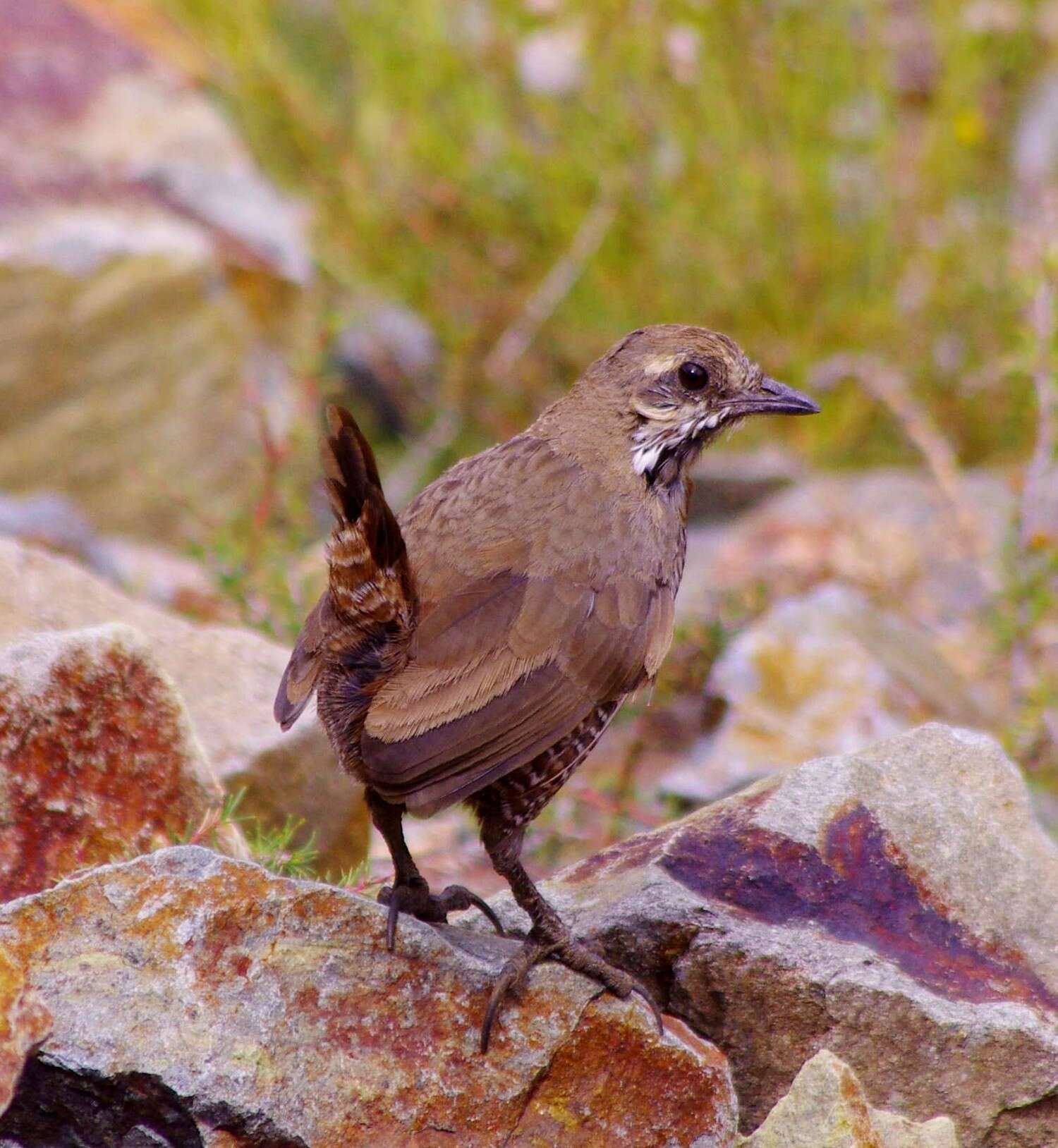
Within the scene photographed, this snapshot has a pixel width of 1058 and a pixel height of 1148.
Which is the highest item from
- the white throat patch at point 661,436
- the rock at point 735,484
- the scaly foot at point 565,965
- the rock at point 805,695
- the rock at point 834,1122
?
the rock at point 735,484

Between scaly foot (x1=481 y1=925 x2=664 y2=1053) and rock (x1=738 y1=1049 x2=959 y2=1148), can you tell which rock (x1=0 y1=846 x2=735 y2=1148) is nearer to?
scaly foot (x1=481 y1=925 x2=664 y2=1053)

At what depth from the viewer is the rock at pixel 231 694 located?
14.3 ft

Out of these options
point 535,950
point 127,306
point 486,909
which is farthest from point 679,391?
point 127,306

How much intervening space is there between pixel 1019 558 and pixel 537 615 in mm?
2376

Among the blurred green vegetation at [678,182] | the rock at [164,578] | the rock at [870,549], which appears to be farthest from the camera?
the blurred green vegetation at [678,182]

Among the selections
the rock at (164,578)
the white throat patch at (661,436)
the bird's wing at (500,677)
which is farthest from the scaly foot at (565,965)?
the rock at (164,578)

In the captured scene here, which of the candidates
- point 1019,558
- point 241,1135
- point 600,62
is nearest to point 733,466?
point 600,62

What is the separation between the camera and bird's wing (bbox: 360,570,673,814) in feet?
11.4

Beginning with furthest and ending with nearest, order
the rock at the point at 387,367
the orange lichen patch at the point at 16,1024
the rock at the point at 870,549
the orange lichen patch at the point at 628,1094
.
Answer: the rock at the point at 387,367
the rock at the point at 870,549
the orange lichen patch at the point at 628,1094
the orange lichen patch at the point at 16,1024

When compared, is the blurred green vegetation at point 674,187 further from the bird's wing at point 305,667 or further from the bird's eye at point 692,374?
the bird's wing at point 305,667

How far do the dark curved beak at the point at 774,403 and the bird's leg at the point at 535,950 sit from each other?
1.38m

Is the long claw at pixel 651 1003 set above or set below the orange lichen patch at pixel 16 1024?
below

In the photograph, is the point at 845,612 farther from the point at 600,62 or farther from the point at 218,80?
the point at 218,80

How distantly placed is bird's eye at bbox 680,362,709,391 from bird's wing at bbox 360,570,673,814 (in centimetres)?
67
